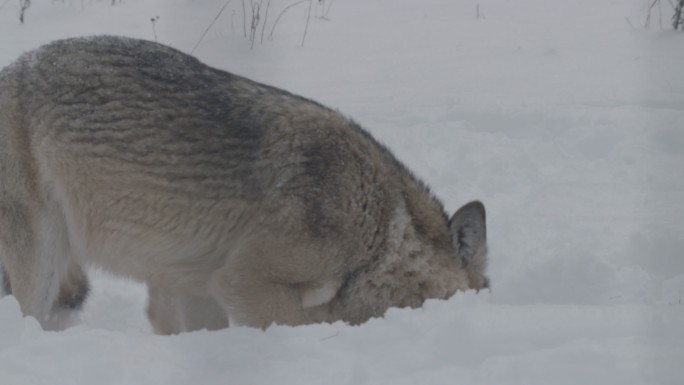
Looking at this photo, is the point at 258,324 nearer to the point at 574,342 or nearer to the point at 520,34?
the point at 574,342

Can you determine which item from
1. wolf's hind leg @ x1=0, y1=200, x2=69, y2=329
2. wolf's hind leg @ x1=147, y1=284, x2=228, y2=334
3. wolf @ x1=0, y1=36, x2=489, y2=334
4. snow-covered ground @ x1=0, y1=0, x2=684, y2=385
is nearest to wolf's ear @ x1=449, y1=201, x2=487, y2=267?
wolf @ x1=0, y1=36, x2=489, y2=334

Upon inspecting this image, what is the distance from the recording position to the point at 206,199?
504cm

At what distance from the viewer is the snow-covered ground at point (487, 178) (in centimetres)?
354

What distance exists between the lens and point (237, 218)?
499cm

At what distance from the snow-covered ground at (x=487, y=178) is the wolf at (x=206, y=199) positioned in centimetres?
58

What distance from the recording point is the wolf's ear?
197 inches

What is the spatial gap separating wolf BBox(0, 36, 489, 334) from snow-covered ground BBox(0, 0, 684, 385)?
0.58 m

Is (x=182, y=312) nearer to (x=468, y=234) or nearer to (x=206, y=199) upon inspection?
(x=206, y=199)

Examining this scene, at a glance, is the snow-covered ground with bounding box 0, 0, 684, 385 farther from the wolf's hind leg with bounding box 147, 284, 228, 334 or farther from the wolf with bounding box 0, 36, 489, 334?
the wolf with bounding box 0, 36, 489, 334

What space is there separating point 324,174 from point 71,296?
179cm

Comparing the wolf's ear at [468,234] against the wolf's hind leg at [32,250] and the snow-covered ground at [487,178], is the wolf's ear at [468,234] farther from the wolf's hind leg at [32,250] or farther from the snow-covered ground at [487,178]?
the wolf's hind leg at [32,250]

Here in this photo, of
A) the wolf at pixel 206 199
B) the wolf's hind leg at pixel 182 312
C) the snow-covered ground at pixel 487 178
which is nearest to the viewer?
the snow-covered ground at pixel 487 178

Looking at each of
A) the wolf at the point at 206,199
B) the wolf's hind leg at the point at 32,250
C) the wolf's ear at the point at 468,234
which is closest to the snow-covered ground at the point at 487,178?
the wolf's ear at the point at 468,234

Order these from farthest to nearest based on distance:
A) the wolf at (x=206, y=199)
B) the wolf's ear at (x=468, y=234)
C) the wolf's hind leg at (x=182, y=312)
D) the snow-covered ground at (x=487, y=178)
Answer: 1. the wolf's hind leg at (x=182, y=312)
2. the wolf's ear at (x=468, y=234)
3. the wolf at (x=206, y=199)
4. the snow-covered ground at (x=487, y=178)
